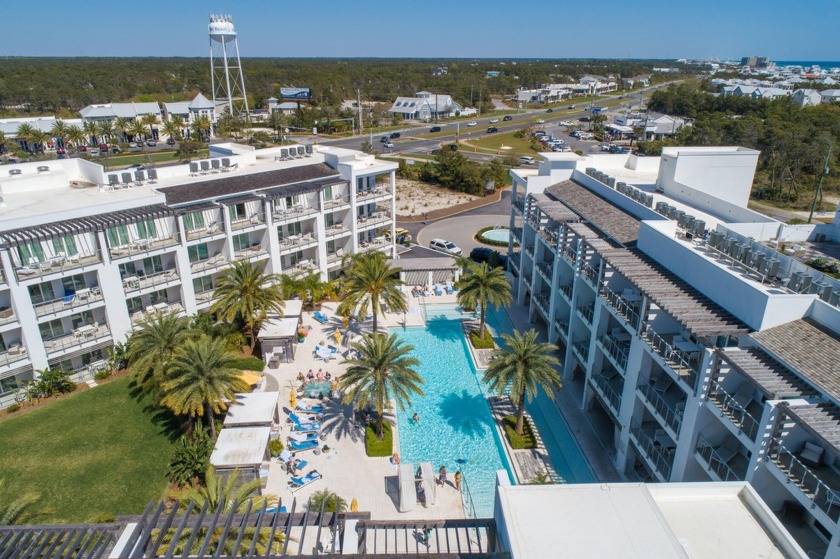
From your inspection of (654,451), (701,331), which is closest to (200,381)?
(654,451)

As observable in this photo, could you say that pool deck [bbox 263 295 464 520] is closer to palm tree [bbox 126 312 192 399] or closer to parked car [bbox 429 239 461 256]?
palm tree [bbox 126 312 192 399]

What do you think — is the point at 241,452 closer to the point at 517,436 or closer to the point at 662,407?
the point at 517,436

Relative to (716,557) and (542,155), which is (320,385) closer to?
(716,557)

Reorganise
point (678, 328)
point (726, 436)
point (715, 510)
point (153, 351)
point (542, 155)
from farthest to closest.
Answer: point (542, 155)
point (153, 351)
point (678, 328)
point (726, 436)
point (715, 510)

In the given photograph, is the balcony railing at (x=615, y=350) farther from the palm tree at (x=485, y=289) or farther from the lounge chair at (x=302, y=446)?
the lounge chair at (x=302, y=446)

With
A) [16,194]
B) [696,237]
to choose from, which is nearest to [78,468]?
[16,194]

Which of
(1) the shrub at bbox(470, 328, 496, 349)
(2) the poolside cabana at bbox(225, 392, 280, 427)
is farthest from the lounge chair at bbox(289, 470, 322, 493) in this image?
(1) the shrub at bbox(470, 328, 496, 349)

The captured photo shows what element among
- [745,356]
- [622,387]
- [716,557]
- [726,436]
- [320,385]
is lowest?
[320,385]
